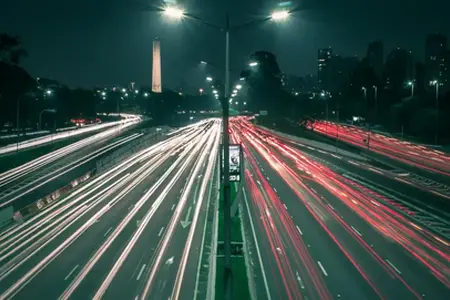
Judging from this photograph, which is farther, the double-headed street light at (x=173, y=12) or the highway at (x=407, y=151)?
the highway at (x=407, y=151)

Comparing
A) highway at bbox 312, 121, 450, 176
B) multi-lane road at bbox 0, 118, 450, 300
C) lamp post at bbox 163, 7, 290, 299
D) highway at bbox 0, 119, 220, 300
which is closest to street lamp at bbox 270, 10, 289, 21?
lamp post at bbox 163, 7, 290, 299

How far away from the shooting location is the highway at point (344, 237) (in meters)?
16.0

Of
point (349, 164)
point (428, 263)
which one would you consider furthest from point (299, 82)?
point (428, 263)

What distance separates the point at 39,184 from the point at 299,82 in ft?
542

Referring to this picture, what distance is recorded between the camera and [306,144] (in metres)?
64.4

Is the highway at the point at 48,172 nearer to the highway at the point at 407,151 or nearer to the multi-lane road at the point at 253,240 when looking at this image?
the multi-lane road at the point at 253,240

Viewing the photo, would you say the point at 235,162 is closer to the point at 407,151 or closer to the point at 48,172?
the point at 48,172

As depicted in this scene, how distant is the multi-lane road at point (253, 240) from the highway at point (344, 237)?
5cm

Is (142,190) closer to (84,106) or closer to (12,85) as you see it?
(12,85)

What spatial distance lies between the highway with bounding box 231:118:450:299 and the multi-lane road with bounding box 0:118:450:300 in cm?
5

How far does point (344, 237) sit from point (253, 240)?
3594mm

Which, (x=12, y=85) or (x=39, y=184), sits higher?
(x=12, y=85)

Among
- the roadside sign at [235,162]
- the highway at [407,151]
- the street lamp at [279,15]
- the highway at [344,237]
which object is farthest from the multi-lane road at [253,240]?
the street lamp at [279,15]

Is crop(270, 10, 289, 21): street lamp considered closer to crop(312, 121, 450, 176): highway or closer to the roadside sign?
the roadside sign
